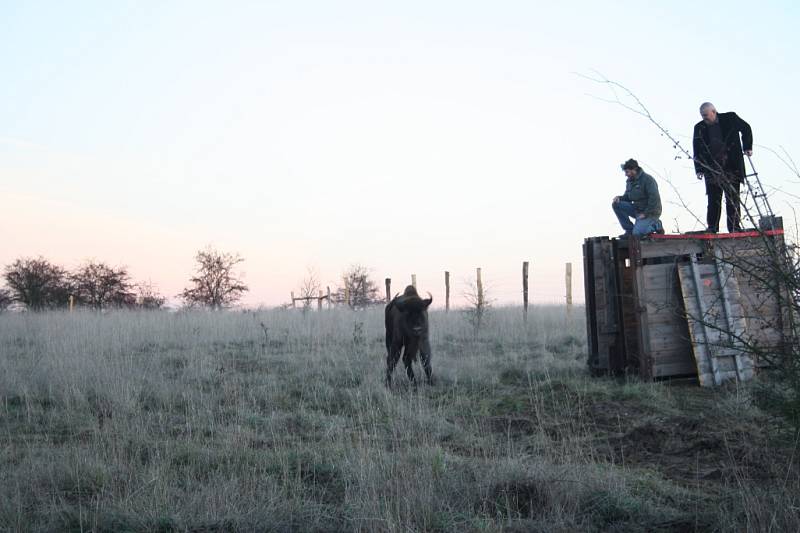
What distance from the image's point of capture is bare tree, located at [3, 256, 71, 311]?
38.3 m

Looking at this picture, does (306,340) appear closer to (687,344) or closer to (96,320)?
(96,320)

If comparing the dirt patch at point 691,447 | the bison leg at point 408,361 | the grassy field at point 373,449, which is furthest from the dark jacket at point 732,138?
the bison leg at point 408,361

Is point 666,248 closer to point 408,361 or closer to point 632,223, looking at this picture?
point 632,223

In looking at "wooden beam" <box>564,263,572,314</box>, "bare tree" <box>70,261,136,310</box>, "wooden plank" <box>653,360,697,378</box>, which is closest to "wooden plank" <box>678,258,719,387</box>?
"wooden plank" <box>653,360,697,378</box>

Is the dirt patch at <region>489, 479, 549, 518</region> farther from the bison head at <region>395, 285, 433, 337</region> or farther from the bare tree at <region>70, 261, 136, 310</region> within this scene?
the bare tree at <region>70, 261, 136, 310</region>

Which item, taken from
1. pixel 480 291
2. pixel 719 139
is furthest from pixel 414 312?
pixel 480 291

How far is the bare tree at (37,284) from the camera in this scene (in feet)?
126

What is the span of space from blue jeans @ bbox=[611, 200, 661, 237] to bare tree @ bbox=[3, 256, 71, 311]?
110 feet

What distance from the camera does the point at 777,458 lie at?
5.84 meters

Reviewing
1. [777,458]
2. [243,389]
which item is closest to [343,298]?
[243,389]

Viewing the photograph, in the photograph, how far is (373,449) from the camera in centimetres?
640

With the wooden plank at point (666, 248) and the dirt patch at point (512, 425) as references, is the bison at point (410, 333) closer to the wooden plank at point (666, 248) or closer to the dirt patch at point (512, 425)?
the dirt patch at point (512, 425)

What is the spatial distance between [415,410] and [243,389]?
2.95 meters

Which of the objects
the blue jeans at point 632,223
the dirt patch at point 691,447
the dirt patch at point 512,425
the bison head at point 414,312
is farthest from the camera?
the bison head at point 414,312
